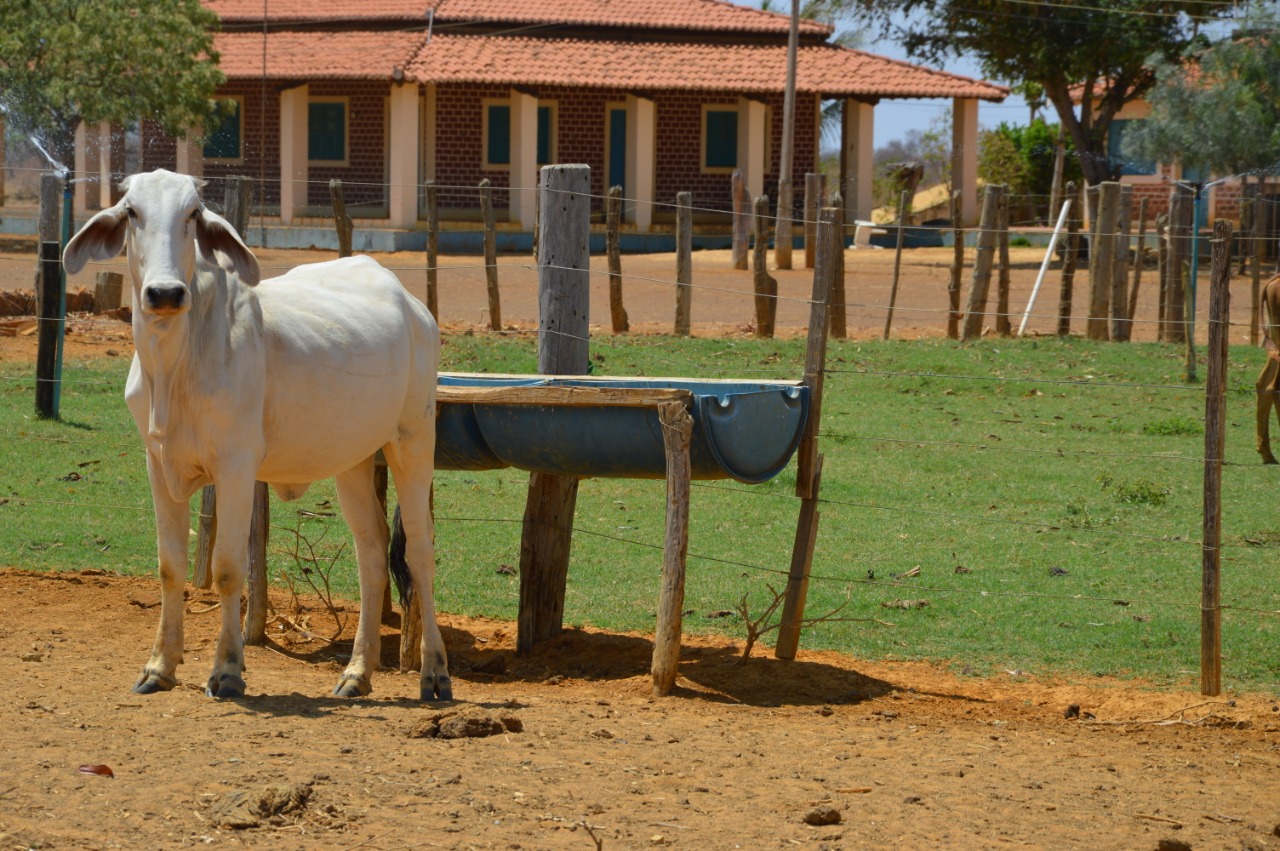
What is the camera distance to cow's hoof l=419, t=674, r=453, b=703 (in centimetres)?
647

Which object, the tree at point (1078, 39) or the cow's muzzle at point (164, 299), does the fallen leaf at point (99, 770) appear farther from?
the tree at point (1078, 39)

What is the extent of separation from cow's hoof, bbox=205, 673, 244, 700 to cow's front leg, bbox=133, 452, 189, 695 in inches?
8.7

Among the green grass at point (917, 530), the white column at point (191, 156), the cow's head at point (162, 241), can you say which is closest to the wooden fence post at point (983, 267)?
the green grass at point (917, 530)

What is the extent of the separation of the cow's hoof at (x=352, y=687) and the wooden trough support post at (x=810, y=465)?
1998 mm

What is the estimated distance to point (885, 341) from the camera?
18281mm

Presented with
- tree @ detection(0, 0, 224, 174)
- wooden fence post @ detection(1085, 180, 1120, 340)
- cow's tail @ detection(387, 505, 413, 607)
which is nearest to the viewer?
cow's tail @ detection(387, 505, 413, 607)

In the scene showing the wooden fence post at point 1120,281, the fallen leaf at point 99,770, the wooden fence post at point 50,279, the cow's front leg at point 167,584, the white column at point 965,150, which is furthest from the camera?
the white column at point 965,150

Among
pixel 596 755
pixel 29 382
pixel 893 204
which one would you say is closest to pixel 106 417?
pixel 29 382

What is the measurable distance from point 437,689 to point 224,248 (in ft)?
6.58

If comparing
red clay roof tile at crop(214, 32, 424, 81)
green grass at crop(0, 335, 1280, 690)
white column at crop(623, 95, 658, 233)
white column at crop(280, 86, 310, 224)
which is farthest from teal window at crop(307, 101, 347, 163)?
green grass at crop(0, 335, 1280, 690)

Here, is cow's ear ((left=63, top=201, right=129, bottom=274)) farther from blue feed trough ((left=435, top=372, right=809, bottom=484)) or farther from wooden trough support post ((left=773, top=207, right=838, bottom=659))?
wooden trough support post ((left=773, top=207, right=838, bottom=659))

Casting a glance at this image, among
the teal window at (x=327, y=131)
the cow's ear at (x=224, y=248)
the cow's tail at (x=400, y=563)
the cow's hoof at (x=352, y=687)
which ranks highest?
the teal window at (x=327, y=131)

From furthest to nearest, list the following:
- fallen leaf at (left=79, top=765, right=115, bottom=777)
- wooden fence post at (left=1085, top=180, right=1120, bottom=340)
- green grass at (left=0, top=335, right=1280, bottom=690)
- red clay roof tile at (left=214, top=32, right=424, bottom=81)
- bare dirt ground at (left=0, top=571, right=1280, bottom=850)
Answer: red clay roof tile at (left=214, top=32, right=424, bottom=81) → wooden fence post at (left=1085, top=180, right=1120, bottom=340) → green grass at (left=0, top=335, right=1280, bottom=690) → fallen leaf at (left=79, top=765, right=115, bottom=777) → bare dirt ground at (left=0, top=571, right=1280, bottom=850)

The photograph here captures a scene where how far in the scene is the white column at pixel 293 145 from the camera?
31578mm
